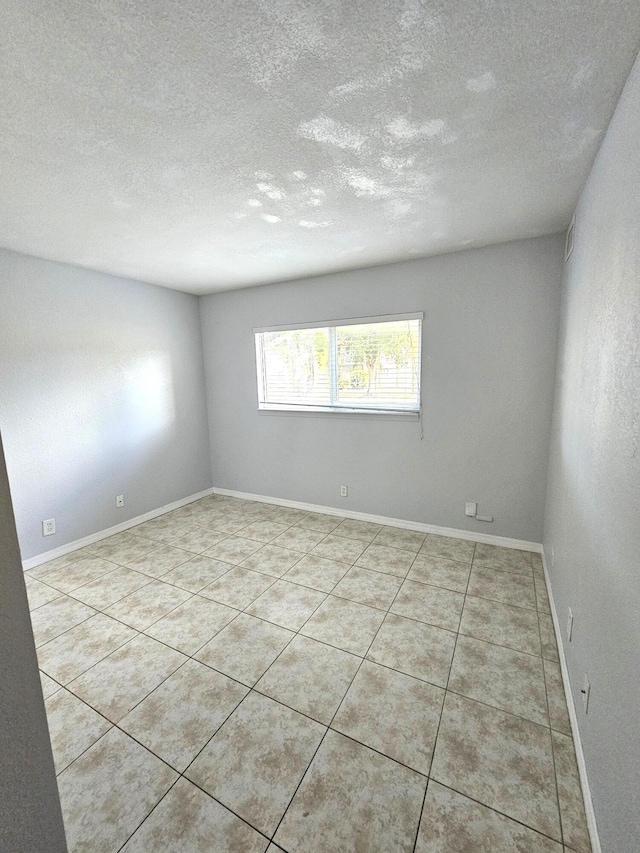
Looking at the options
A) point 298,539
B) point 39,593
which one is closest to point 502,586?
point 298,539

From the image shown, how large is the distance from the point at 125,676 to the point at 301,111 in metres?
2.66

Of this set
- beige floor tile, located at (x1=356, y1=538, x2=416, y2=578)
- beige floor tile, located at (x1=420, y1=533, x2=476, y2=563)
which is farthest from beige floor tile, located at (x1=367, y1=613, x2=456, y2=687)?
beige floor tile, located at (x1=420, y1=533, x2=476, y2=563)

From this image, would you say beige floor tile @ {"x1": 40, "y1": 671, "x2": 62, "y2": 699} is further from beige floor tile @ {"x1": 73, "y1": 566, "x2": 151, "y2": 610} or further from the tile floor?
beige floor tile @ {"x1": 73, "y1": 566, "x2": 151, "y2": 610}

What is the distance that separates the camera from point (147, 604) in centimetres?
238

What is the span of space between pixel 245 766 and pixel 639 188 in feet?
7.86

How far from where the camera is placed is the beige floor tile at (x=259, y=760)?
4.04ft

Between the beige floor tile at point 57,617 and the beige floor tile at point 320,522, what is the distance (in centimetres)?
187

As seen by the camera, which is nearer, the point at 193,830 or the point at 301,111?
the point at 193,830

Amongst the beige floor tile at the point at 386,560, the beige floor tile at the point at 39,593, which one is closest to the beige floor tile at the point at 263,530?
the beige floor tile at the point at 386,560

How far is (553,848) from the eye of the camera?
110cm

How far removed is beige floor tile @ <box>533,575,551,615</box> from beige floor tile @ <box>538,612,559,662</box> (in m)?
0.06

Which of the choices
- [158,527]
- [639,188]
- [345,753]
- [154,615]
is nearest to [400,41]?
[639,188]

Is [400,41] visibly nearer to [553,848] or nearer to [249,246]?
[249,246]

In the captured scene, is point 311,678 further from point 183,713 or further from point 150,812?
point 150,812
